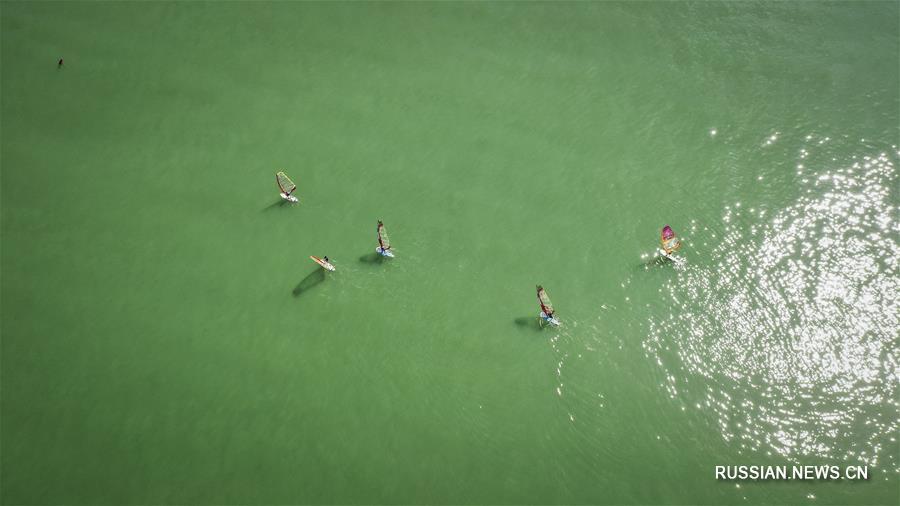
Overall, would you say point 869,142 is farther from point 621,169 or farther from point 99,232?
point 99,232

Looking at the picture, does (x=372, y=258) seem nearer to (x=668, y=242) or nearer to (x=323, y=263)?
(x=323, y=263)

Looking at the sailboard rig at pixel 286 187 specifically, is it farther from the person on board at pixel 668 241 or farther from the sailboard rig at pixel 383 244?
the person on board at pixel 668 241

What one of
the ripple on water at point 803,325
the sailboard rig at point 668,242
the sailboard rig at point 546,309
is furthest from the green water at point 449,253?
the sailboard rig at point 668,242

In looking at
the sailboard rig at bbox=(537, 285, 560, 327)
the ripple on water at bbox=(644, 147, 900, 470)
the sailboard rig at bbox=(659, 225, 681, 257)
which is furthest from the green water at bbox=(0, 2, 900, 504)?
the sailboard rig at bbox=(659, 225, 681, 257)

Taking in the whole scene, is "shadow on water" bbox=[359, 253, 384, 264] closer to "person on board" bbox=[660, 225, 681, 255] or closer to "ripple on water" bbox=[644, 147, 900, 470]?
"ripple on water" bbox=[644, 147, 900, 470]

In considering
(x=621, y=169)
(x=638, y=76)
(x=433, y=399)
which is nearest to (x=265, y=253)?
(x=433, y=399)

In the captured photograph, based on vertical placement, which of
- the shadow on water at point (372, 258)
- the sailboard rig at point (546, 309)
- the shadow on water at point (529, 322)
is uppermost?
the shadow on water at point (372, 258)
